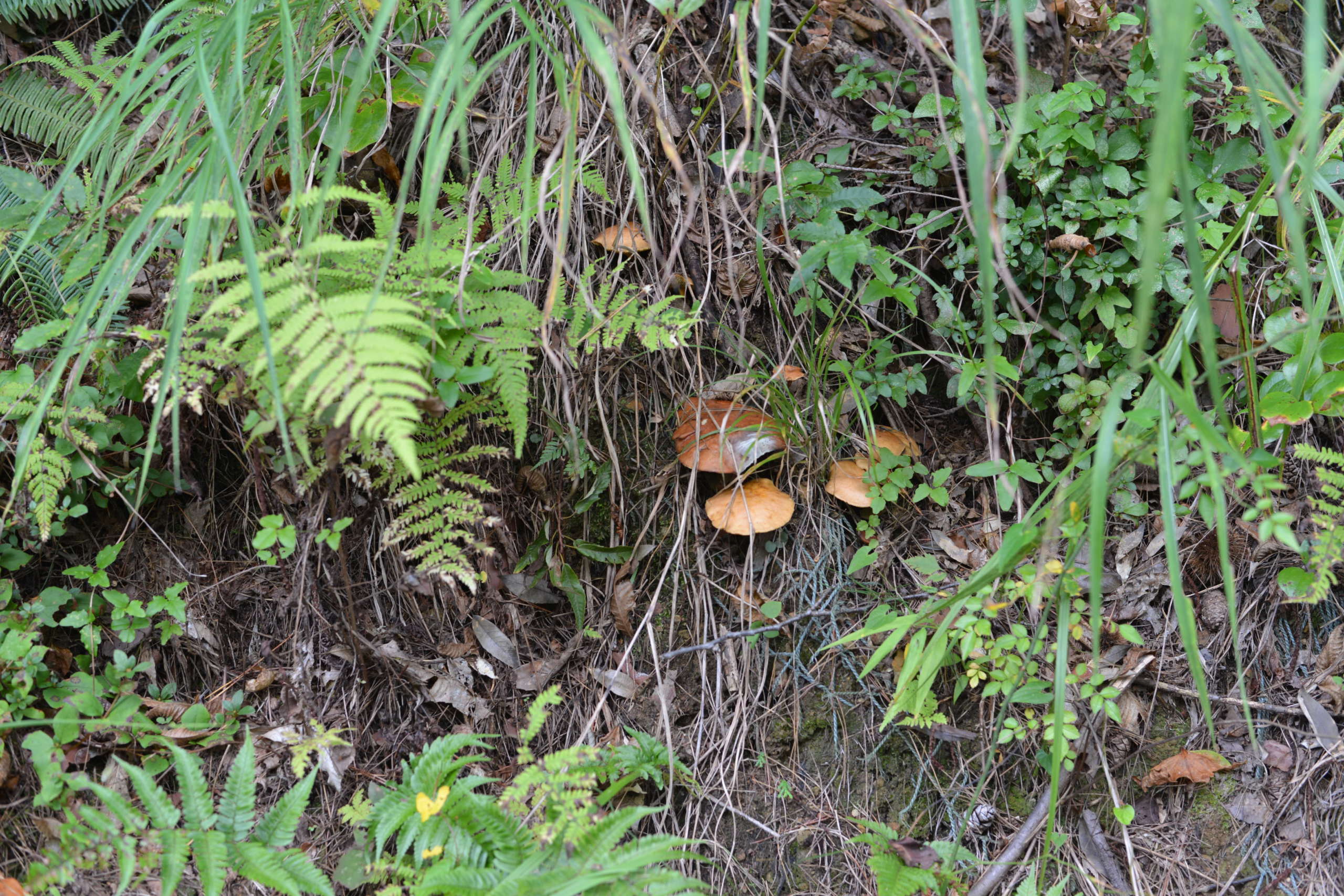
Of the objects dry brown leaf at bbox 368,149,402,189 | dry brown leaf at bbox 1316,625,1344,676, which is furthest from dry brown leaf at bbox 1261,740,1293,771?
dry brown leaf at bbox 368,149,402,189

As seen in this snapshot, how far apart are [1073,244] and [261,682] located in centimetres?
244

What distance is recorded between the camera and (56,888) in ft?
5.64

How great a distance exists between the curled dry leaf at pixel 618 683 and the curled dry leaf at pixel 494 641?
233 millimetres

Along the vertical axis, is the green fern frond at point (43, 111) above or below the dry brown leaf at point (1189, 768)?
above

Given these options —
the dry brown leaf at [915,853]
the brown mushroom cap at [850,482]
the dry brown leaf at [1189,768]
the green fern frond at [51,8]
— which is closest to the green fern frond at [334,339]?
the brown mushroom cap at [850,482]

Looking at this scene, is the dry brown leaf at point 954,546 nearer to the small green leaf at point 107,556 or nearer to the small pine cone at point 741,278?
the small pine cone at point 741,278

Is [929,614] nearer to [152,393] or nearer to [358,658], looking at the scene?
[358,658]

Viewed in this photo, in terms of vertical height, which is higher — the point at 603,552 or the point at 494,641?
the point at 603,552

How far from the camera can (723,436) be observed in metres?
2.31

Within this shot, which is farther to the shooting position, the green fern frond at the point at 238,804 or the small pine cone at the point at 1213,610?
the small pine cone at the point at 1213,610

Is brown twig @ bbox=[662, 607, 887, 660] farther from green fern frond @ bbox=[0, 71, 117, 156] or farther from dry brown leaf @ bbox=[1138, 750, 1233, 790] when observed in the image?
green fern frond @ bbox=[0, 71, 117, 156]

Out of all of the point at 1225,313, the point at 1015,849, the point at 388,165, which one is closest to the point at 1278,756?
the point at 1015,849

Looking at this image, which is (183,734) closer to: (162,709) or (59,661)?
(162,709)

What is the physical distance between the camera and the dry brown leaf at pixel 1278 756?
216 centimetres
